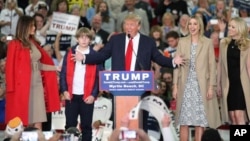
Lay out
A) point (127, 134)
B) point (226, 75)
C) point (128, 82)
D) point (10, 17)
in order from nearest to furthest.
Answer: point (127, 134)
point (128, 82)
point (226, 75)
point (10, 17)

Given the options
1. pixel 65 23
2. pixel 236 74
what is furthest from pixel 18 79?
pixel 65 23

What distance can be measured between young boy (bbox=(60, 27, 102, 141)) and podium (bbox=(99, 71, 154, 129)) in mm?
1172

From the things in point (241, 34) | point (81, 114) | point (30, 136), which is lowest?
point (30, 136)

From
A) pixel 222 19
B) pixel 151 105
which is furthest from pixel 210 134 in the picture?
pixel 222 19

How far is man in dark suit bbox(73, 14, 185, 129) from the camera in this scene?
1298 cm

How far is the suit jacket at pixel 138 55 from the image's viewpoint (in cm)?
1302

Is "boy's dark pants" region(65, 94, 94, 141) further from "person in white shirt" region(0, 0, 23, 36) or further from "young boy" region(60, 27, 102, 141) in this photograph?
"person in white shirt" region(0, 0, 23, 36)

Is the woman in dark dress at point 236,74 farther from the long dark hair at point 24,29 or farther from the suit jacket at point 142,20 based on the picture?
the suit jacket at point 142,20

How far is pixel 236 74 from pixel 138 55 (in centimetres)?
154

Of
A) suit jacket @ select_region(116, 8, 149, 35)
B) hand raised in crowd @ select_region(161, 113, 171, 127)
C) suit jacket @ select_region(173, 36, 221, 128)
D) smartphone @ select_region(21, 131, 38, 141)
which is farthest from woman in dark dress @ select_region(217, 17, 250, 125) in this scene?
suit jacket @ select_region(116, 8, 149, 35)

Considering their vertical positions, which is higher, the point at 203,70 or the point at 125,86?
the point at 203,70

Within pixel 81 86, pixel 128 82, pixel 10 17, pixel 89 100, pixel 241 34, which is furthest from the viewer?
pixel 10 17

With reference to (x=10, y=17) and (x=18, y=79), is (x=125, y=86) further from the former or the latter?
(x=10, y=17)

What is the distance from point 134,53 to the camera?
42.7 ft
